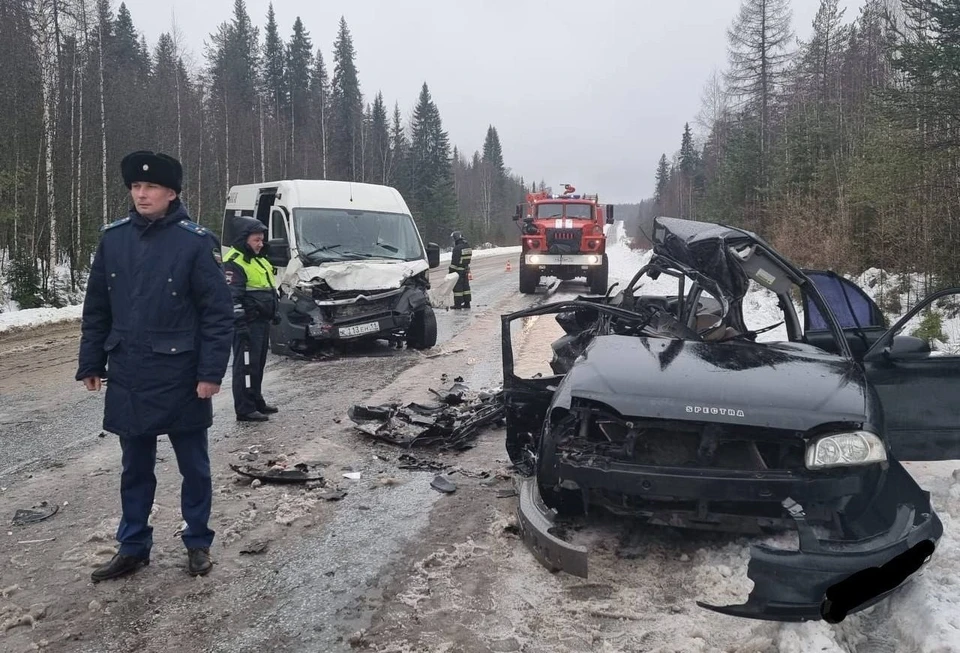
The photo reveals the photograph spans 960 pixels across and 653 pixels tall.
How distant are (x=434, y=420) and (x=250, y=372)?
1884 mm

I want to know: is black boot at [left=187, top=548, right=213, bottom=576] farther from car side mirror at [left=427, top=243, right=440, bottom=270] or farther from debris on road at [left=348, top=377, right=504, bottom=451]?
car side mirror at [left=427, top=243, right=440, bottom=270]

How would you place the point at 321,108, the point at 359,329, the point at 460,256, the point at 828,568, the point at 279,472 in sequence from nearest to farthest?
the point at 828,568
the point at 279,472
the point at 359,329
the point at 460,256
the point at 321,108

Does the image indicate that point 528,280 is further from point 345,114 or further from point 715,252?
point 345,114

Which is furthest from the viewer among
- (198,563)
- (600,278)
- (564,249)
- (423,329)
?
(600,278)

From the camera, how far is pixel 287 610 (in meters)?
3.09

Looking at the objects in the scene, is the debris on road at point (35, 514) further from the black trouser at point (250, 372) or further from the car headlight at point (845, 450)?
the car headlight at point (845, 450)

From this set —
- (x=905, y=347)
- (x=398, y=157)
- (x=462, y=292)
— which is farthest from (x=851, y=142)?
(x=398, y=157)

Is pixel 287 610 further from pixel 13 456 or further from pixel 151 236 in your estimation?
pixel 13 456

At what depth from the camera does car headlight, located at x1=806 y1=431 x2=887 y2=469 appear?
317cm

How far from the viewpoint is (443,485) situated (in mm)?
4672

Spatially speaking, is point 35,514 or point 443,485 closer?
point 35,514

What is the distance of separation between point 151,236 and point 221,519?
1741 millimetres

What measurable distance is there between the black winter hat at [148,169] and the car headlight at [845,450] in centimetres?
325

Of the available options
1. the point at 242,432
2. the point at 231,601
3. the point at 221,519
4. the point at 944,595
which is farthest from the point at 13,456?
the point at 944,595
